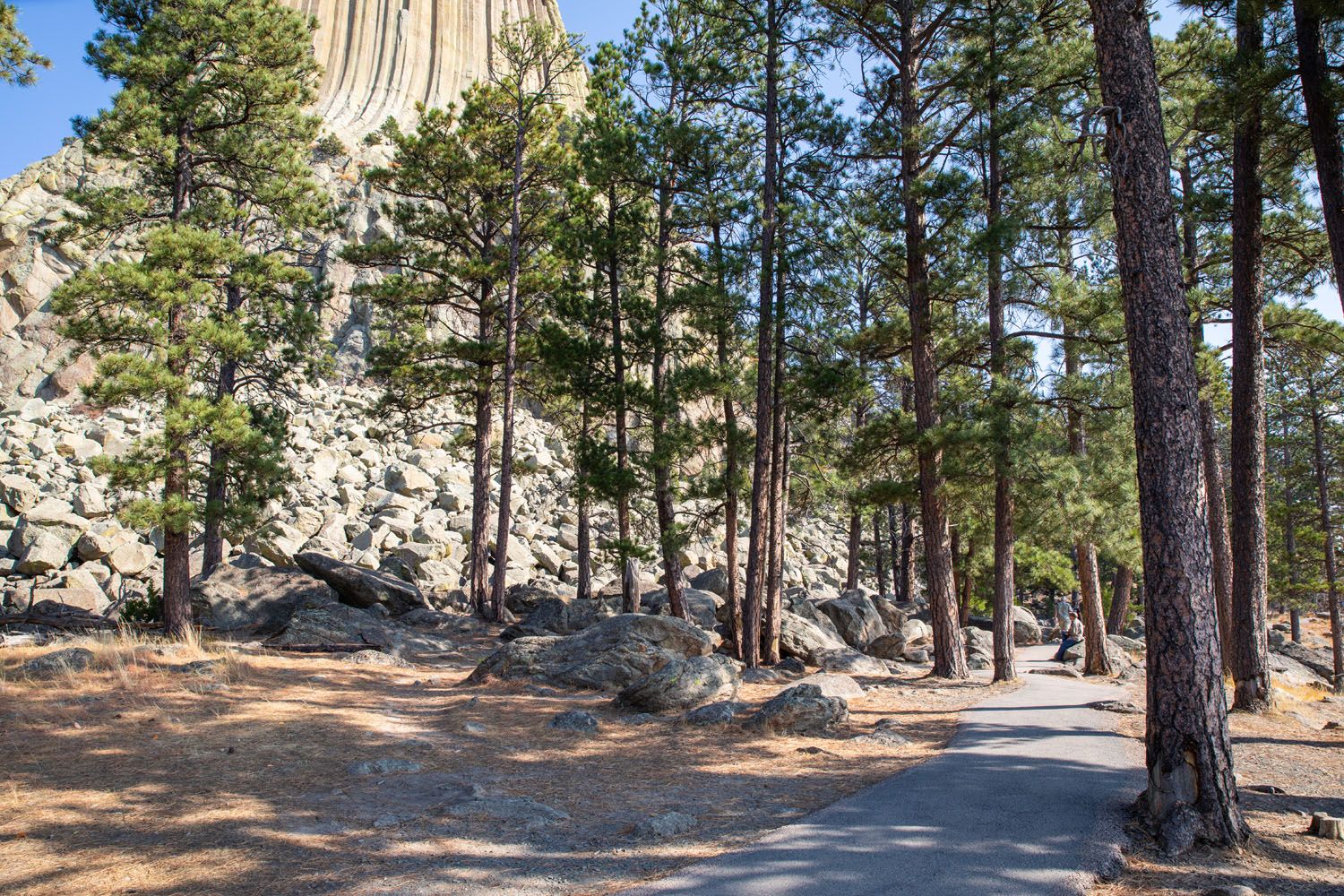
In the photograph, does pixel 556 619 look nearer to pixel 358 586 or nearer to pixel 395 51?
pixel 358 586

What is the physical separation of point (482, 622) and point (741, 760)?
12.0m

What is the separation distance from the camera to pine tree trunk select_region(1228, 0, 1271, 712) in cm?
1012

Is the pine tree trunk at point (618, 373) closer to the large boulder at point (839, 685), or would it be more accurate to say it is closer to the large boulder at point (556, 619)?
the large boulder at point (556, 619)

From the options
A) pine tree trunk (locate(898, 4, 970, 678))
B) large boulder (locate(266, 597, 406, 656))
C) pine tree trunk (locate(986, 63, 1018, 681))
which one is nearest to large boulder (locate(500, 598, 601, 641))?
large boulder (locate(266, 597, 406, 656))

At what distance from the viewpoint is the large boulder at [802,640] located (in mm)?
16266

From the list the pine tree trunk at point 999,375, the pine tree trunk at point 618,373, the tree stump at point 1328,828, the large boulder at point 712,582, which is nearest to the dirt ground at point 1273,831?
the tree stump at point 1328,828

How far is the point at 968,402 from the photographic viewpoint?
15102 millimetres

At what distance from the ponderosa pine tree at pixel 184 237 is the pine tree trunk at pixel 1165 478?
12.4 m

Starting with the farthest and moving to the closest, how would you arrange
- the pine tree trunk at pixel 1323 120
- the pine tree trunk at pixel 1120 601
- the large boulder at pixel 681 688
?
the pine tree trunk at pixel 1120 601 < the large boulder at pixel 681 688 < the pine tree trunk at pixel 1323 120

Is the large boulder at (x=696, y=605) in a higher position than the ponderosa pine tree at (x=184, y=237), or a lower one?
lower

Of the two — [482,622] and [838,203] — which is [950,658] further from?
[482,622]

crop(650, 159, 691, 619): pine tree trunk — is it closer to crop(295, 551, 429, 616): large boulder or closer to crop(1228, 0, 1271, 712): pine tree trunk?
crop(295, 551, 429, 616): large boulder

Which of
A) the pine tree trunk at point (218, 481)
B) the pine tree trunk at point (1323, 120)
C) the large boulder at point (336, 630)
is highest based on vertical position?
the pine tree trunk at point (1323, 120)

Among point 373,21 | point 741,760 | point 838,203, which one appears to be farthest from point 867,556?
point 373,21
